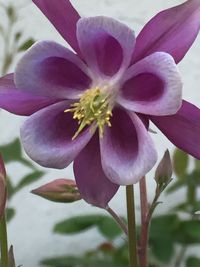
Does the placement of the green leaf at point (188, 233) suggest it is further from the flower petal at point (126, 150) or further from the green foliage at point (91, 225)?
the flower petal at point (126, 150)

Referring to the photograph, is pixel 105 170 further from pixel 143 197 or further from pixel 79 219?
pixel 79 219

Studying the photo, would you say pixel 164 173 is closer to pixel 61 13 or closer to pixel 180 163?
pixel 61 13

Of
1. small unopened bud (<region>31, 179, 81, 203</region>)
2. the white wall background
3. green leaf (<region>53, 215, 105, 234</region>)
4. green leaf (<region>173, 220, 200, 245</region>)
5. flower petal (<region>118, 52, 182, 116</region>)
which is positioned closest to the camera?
flower petal (<region>118, 52, 182, 116</region>)

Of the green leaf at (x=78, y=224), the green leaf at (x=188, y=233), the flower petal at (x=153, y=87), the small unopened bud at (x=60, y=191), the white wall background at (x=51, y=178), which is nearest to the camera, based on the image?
the flower petal at (x=153, y=87)

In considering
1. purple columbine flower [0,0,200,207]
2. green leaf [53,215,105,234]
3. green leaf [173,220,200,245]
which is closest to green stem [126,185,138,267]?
purple columbine flower [0,0,200,207]

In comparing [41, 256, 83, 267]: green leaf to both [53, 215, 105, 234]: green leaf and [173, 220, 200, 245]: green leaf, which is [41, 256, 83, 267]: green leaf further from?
[173, 220, 200, 245]: green leaf

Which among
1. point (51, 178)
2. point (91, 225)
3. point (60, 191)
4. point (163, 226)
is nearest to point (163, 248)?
point (163, 226)

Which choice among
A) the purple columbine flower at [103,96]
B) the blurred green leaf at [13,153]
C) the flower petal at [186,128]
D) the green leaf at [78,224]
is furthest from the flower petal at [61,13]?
the green leaf at [78,224]
